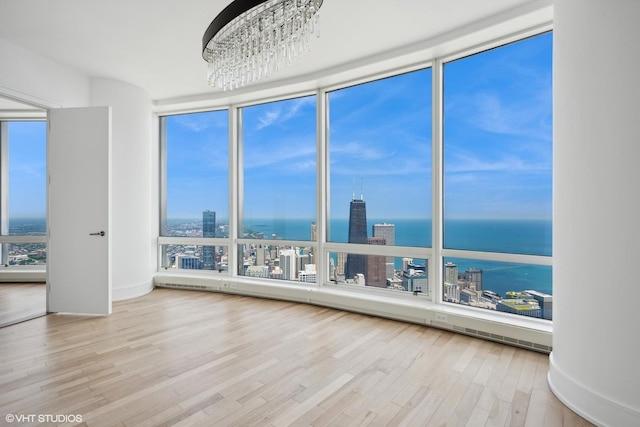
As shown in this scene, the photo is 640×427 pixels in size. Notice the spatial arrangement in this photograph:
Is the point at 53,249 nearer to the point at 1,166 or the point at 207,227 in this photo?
the point at 207,227

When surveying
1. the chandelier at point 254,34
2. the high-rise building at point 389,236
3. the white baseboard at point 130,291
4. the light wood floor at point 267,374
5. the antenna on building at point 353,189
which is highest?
the chandelier at point 254,34

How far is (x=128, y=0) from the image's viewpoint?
2.73m

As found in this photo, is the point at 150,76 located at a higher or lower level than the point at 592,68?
higher

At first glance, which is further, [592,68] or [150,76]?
→ [150,76]

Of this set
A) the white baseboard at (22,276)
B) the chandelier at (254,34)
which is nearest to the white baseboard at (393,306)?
the white baseboard at (22,276)

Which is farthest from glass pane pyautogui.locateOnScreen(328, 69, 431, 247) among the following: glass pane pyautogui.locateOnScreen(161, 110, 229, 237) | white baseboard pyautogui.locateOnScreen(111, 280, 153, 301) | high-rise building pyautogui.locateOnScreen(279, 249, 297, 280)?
white baseboard pyautogui.locateOnScreen(111, 280, 153, 301)

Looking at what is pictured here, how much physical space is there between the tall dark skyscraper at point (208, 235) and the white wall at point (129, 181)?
0.80 metres

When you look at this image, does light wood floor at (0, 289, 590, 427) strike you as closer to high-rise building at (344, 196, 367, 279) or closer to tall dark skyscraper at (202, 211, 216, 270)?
high-rise building at (344, 196, 367, 279)

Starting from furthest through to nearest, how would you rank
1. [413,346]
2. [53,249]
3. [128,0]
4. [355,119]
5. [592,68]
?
[355,119] → [53,249] → [413,346] → [128,0] → [592,68]

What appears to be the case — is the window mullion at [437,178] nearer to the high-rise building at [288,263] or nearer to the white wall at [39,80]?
the high-rise building at [288,263]

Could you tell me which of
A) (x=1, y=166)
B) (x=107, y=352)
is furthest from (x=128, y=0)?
(x=1, y=166)

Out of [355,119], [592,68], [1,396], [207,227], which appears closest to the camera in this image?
[592,68]

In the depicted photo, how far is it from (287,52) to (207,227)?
12.0 ft

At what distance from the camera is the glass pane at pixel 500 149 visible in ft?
9.83
